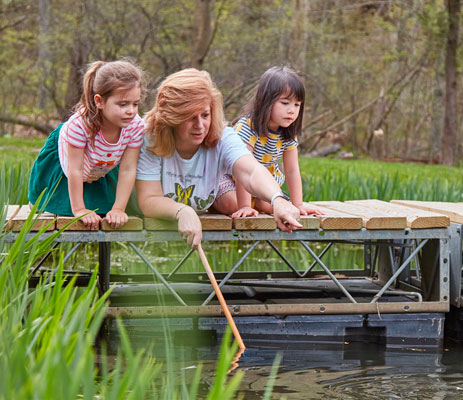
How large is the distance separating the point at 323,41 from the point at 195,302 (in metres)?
16.2

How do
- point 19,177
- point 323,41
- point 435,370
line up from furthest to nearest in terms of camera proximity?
1. point 323,41
2. point 19,177
3. point 435,370

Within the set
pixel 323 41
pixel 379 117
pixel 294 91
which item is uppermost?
pixel 323 41

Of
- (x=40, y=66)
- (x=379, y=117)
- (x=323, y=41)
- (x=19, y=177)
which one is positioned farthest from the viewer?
(x=379, y=117)

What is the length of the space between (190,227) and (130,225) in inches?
16.7

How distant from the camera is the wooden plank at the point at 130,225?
11.7ft

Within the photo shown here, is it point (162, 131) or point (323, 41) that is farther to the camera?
point (323, 41)

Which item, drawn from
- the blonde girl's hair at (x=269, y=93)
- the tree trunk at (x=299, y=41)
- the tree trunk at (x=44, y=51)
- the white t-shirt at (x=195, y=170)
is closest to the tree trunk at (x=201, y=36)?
the tree trunk at (x=44, y=51)

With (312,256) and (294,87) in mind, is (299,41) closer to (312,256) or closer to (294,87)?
(294,87)

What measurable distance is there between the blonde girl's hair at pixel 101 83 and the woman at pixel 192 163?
15 centimetres

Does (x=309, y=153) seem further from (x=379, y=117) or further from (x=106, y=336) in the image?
(x=106, y=336)

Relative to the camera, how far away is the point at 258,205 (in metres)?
4.12

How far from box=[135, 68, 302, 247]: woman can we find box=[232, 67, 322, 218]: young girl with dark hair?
301 mm

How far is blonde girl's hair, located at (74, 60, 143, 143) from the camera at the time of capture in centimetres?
342

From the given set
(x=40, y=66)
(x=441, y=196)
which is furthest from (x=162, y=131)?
(x=40, y=66)
